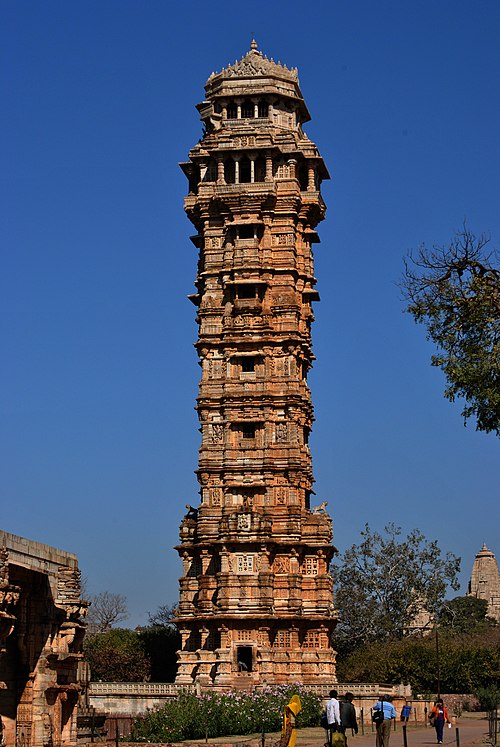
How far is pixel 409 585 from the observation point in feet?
260

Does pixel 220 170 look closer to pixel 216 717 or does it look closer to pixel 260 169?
pixel 260 169

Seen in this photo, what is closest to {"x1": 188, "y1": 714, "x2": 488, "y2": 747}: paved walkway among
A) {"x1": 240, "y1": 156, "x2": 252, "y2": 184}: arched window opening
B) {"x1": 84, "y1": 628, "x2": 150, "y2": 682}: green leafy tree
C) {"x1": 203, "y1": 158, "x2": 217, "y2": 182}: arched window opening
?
{"x1": 84, "y1": 628, "x2": 150, "y2": 682}: green leafy tree

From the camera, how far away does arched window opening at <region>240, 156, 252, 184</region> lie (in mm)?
62066

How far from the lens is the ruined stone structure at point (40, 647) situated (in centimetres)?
3241

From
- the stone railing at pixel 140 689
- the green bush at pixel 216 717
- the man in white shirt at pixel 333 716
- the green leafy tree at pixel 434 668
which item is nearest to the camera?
the man in white shirt at pixel 333 716

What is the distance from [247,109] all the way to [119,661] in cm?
2841

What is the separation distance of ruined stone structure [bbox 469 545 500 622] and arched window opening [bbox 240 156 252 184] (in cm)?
6927

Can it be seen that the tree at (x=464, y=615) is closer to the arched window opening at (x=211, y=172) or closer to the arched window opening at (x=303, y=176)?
the arched window opening at (x=303, y=176)

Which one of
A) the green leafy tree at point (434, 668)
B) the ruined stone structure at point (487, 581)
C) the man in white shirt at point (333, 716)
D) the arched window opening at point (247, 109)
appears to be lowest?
the man in white shirt at point (333, 716)

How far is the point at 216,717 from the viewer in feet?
141

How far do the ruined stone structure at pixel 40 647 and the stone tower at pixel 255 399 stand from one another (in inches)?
852

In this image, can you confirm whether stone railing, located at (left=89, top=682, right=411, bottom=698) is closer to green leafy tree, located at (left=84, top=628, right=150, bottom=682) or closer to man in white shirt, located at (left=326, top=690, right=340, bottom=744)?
green leafy tree, located at (left=84, top=628, right=150, bottom=682)

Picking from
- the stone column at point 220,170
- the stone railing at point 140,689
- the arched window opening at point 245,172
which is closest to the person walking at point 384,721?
the stone railing at point 140,689

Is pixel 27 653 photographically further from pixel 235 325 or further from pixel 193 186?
pixel 193 186
